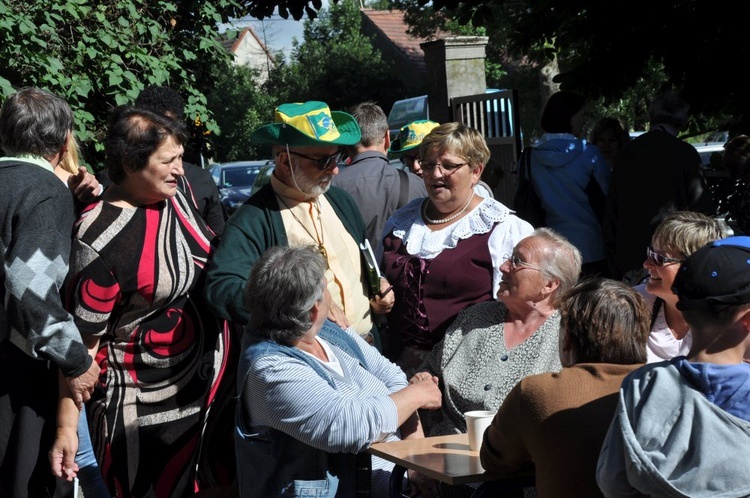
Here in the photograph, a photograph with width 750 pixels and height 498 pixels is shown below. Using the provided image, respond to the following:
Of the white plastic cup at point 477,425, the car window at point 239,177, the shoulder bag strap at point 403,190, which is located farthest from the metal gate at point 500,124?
the car window at point 239,177

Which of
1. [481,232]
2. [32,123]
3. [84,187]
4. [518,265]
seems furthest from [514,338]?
[32,123]

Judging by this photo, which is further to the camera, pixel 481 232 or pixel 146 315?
pixel 481 232

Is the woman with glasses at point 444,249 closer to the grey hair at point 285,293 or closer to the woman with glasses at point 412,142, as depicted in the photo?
the grey hair at point 285,293

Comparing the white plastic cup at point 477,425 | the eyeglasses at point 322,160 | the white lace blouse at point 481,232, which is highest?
the eyeglasses at point 322,160

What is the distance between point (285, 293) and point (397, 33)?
48.8 m

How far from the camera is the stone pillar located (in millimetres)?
11461

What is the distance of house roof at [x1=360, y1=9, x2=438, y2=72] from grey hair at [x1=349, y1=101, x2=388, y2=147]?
41.2 m

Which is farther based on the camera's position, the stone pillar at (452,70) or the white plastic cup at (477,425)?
the stone pillar at (452,70)

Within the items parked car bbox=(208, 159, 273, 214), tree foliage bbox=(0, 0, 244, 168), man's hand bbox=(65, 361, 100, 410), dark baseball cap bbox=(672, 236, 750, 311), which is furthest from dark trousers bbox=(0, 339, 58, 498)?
parked car bbox=(208, 159, 273, 214)

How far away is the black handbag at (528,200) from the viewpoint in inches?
245

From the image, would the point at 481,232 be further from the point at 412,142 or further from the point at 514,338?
the point at 412,142

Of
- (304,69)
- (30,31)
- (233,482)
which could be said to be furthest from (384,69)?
(233,482)

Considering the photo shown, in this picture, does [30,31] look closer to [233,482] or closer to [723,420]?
[233,482]

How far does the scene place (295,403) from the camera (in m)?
3.15
